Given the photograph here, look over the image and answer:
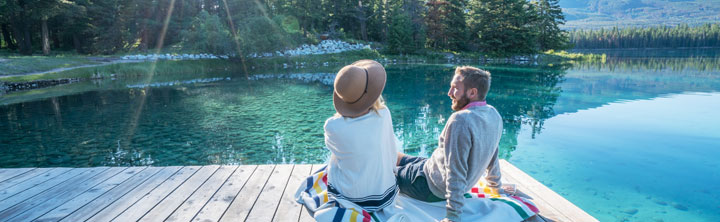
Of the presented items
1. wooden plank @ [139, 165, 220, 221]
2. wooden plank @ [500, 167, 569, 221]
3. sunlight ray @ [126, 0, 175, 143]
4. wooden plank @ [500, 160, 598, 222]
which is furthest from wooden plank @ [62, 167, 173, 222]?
sunlight ray @ [126, 0, 175, 143]

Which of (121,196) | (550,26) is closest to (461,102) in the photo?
(121,196)

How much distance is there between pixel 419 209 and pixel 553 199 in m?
1.22

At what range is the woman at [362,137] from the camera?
2316 mm

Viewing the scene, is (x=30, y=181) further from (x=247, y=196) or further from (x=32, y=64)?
(x=32, y=64)

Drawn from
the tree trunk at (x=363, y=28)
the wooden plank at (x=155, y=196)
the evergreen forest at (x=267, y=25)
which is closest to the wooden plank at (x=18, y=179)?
the wooden plank at (x=155, y=196)

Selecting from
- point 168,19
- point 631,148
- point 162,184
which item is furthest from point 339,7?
point 162,184

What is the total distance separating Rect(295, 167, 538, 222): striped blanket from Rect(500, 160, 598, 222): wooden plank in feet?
1.12

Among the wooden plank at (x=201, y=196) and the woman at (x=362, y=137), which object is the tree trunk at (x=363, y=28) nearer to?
the wooden plank at (x=201, y=196)

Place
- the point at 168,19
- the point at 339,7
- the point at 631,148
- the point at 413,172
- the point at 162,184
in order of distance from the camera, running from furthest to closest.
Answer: the point at 339,7 → the point at 168,19 → the point at 631,148 → the point at 162,184 → the point at 413,172

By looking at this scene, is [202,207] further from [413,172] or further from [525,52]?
[525,52]

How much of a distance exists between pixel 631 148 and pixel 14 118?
52.2ft

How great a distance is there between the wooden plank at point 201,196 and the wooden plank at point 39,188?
1.45m

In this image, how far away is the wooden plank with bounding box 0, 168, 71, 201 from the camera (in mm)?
3412

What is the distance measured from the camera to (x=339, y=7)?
42.3 m
